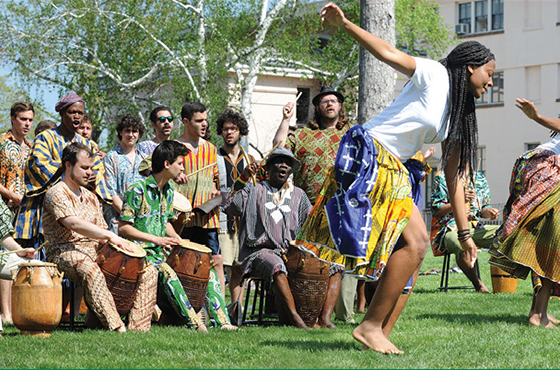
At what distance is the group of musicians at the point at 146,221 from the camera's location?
25.5ft

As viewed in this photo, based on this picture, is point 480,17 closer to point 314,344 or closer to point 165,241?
point 165,241

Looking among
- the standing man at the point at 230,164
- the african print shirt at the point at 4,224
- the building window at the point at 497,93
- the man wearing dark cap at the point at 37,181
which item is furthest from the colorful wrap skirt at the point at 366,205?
the building window at the point at 497,93

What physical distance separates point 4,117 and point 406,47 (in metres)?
26.9

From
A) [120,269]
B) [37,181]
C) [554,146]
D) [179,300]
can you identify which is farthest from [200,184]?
[554,146]

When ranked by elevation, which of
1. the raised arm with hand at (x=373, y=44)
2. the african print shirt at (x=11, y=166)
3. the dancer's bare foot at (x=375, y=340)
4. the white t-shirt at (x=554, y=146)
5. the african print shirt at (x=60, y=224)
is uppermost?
the raised arm with hand at (x=373, y=44)

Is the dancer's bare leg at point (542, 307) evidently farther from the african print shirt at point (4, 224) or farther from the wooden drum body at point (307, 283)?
the african print shirt at point (4, 224)

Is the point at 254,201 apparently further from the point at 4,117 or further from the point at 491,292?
the point at 4,117

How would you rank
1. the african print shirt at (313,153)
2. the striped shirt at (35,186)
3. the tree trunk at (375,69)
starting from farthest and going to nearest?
the tree trunk at (375,69), the african print shirt at (313,153), the striped shirt at (35,186)

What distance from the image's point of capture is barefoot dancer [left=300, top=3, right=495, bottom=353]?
5.67 meters

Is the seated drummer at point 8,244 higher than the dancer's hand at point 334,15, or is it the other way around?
the dancer's hand at point 334,15

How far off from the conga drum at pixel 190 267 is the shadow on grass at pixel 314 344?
166cm

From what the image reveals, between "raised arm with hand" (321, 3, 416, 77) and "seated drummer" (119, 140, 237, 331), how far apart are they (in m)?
3.03

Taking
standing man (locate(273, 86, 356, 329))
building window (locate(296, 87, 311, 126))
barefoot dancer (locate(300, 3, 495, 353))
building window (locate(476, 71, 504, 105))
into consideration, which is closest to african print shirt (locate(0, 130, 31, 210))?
standing man (locate(273, 86, 356, 329))

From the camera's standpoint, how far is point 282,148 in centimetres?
874
